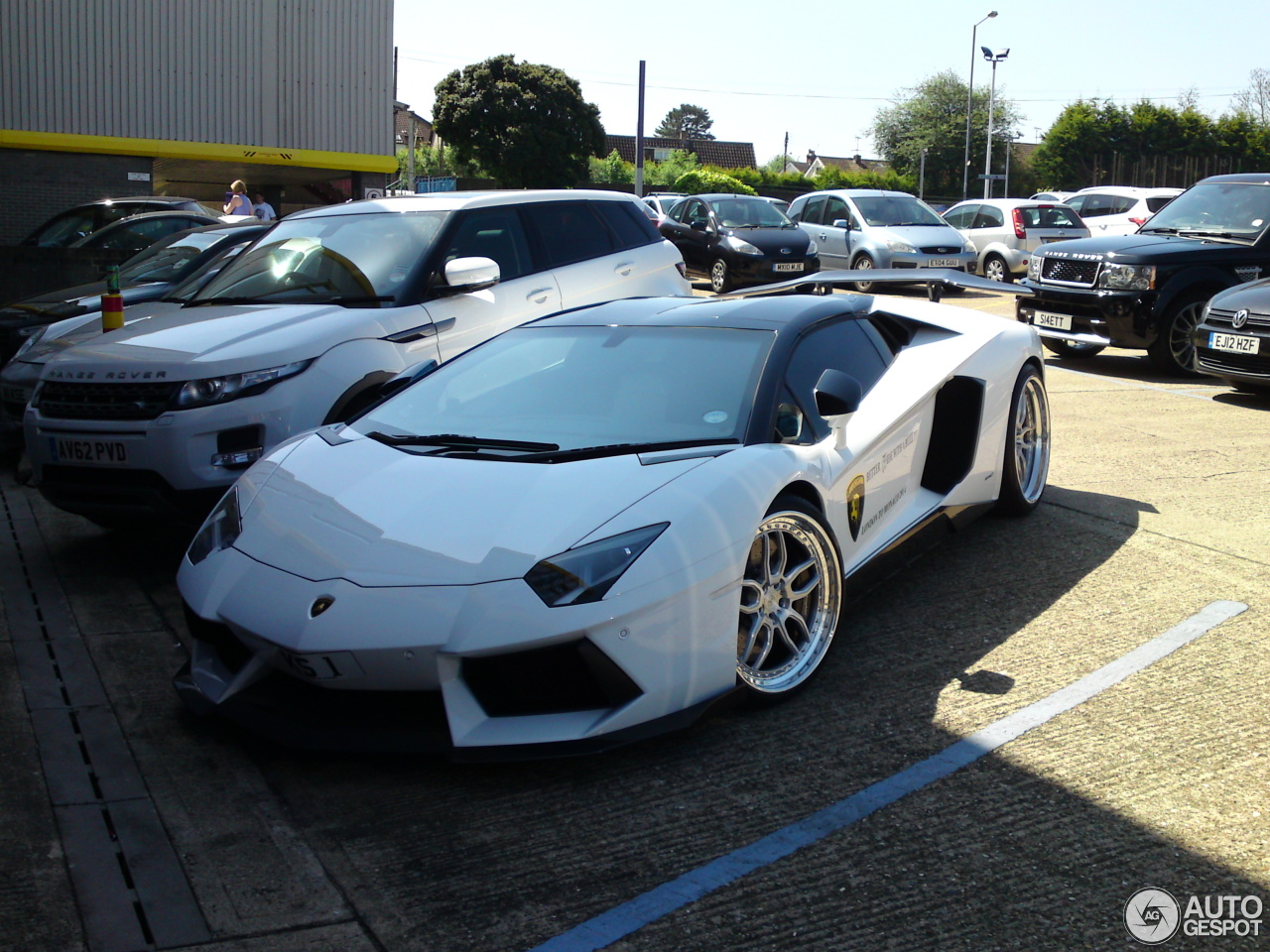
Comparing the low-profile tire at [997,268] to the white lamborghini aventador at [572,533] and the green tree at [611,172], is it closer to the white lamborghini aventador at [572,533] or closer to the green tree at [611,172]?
the white lamborghini aventador at [572,533]

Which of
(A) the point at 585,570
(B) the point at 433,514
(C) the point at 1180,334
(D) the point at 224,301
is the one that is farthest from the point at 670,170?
(A) the point at 585,570

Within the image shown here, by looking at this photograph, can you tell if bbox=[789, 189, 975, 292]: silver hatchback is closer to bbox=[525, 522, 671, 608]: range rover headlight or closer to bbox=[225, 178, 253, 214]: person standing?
bbox=[225, 178, 253, 214]: person standing

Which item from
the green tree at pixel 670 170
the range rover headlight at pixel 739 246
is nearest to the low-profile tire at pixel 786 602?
the range rover headlight at pixel 739 246

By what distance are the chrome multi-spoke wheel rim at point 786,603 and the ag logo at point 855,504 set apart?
260 millimetres

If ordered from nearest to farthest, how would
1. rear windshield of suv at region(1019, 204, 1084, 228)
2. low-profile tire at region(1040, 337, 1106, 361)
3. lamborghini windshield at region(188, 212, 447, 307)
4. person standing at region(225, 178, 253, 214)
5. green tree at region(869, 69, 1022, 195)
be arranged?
lamborghini windshield at region(188, 212, 447, 307) → low-profile tire at region(1040, 337, 1106, 361) → person standing at region(225, 178, 253, 214) → rear windshield of suv at region(1019, 204, 1084, 228) → green tree at region(869, 69, 1022, 195)

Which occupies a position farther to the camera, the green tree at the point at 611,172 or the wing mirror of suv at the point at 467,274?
the green tree at the point at 611,172

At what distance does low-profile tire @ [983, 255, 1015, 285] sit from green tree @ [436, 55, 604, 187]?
37.9 meters

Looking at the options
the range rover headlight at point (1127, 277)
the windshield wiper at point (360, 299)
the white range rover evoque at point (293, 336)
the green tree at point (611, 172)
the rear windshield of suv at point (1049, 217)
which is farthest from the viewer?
the green tree at point (611, 172)

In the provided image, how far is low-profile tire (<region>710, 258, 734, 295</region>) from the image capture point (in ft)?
58.8

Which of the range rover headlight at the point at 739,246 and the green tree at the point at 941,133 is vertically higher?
the green tree at the point at 941,133

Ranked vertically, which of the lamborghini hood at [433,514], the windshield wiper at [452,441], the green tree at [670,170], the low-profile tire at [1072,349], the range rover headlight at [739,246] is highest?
the green tree at [670,170]

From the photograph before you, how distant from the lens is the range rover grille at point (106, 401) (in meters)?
5.11
